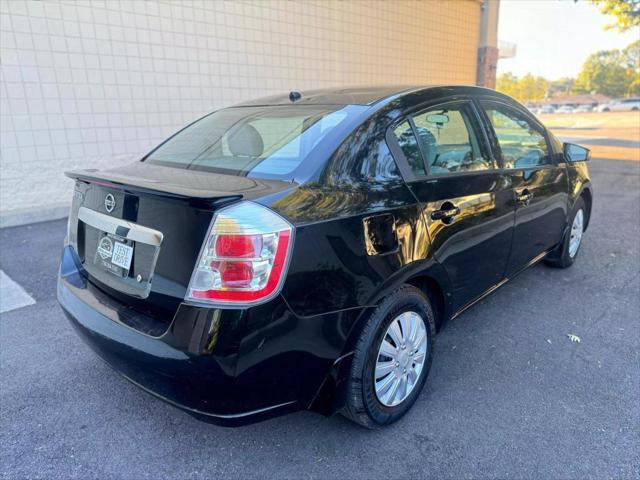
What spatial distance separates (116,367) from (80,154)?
5.57m

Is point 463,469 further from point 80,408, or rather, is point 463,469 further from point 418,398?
point 80,408

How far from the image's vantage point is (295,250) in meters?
1.79

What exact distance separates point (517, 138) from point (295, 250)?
8.07 feet

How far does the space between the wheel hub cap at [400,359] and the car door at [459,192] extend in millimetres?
428

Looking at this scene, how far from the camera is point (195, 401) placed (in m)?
1.80

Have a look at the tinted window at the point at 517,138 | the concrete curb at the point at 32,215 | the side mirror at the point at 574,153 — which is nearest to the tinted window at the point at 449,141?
the tinted window at the point at 517,138

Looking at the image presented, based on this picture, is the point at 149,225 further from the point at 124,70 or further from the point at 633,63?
the point at 633,63

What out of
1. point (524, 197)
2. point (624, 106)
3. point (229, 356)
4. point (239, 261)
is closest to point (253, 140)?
point (239, 261)

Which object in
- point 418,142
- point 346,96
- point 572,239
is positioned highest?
point 346,96

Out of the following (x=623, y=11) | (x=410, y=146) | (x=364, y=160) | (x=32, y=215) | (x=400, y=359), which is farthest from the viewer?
(x=623, y=11)

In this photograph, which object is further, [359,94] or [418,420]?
[359,94]

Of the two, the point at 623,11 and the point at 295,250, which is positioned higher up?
the point at 623,11

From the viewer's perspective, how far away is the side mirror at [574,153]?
3954 mm

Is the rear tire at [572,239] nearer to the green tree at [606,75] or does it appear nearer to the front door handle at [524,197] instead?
the front door handle at [524,197]
